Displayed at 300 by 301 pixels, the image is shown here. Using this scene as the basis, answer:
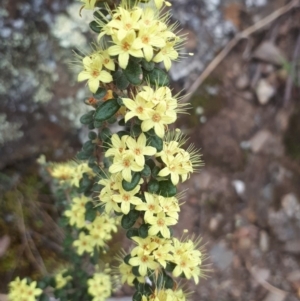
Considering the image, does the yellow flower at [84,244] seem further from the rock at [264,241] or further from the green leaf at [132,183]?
the rock at [264,241]

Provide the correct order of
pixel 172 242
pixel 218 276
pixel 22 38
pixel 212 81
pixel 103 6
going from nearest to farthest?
pixel 103 6, pixel 172 242, pixel 22 38, pixel 218 276, pixel 212 81

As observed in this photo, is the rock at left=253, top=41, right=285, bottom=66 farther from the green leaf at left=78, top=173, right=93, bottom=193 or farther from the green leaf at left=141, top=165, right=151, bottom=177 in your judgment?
the green leaf at left=141, top=165, right=151, bottom=177

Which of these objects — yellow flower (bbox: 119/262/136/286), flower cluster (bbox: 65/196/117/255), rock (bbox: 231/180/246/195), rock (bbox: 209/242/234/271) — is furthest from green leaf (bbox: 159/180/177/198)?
rock (bbox: 231/180/246/195)

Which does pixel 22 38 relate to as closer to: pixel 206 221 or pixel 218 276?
pixel 206 221

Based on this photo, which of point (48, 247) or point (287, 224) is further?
point (287, 224)

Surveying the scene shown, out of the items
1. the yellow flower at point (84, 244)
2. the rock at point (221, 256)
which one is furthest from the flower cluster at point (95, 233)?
the rock at point (221, 256)

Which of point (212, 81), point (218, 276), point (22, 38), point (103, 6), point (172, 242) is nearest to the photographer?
point (103, 6)

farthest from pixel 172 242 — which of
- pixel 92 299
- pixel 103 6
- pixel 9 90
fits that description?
pixel 9 90
